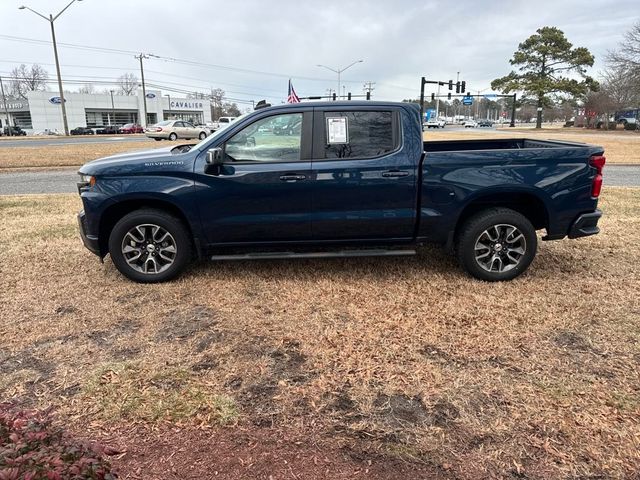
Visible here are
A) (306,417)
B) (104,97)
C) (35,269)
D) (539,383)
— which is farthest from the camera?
(104,97)

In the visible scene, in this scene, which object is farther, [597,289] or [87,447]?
[597,289]

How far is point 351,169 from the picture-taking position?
4.81m

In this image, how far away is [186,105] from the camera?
86938 mm

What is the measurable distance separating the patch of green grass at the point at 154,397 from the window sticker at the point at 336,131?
2.63 m

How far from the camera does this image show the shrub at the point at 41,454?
4.80 feet

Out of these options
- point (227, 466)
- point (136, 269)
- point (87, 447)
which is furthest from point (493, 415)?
point (136, 269)

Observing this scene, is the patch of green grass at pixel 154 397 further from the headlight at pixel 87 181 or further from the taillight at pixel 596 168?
the taillight at pixel 596 168

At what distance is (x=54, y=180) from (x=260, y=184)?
429 inches

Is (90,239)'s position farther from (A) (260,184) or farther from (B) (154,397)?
(B) (154,397)

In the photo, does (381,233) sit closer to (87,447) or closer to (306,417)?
(306,417)

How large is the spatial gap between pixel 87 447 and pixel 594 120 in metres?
78.5

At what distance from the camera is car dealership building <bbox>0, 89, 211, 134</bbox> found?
75.4 meters

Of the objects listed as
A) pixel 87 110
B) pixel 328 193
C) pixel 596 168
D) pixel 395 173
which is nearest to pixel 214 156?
pixel 328 193

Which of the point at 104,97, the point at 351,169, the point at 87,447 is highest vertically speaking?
the point at 104,97
